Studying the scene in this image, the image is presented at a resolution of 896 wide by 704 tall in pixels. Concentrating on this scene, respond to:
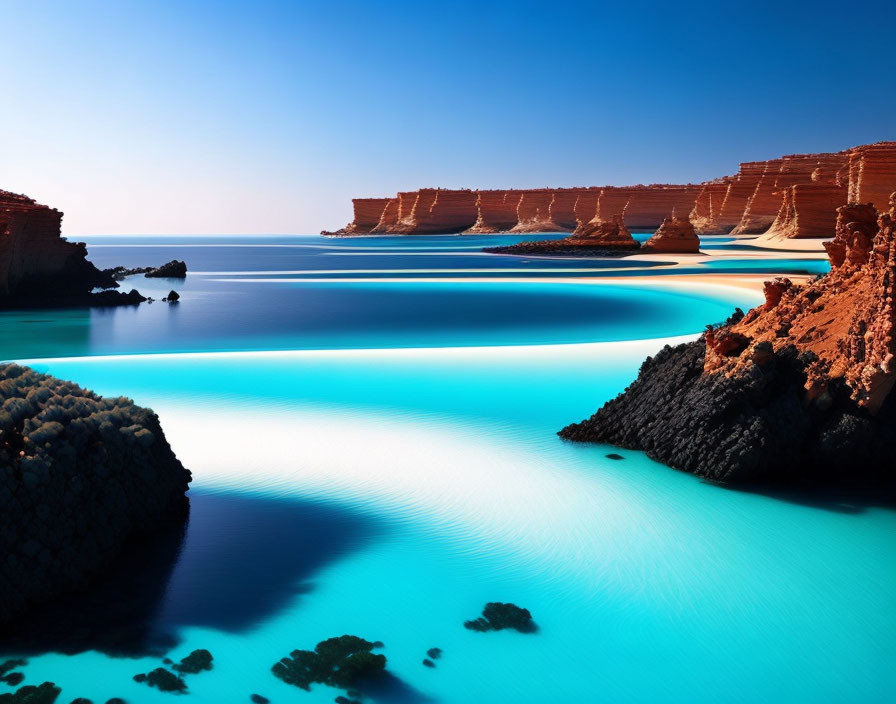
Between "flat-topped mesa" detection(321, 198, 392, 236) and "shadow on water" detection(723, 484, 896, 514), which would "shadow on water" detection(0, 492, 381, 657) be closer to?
"shadow on water" detection(723, 484, 896, 514)

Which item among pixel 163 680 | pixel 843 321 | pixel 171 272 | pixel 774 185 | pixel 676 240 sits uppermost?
pixel 774 185

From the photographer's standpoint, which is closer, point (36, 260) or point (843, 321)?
point (843, 321)

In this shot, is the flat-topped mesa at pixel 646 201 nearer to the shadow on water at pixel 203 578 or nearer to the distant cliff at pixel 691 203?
the distant cliff at pixel 691 203

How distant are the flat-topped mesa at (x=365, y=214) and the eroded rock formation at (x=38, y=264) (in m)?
121

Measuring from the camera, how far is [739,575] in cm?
504

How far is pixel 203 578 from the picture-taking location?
15.8ft

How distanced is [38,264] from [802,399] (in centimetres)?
2817

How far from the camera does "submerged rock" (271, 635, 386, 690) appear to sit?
3814 mm

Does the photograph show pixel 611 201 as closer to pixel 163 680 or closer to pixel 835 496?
pixel 835 496

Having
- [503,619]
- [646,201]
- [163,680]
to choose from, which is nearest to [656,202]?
[646,201]

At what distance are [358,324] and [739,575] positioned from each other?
1763 cm

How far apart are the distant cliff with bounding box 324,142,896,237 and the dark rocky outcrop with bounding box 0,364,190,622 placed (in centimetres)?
4411

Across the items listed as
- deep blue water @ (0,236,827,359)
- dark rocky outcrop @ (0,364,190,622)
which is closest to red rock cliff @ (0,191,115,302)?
deep blue water @ (0,236,827,359)

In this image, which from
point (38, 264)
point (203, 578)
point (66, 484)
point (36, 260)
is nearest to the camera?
point (66, 484)
